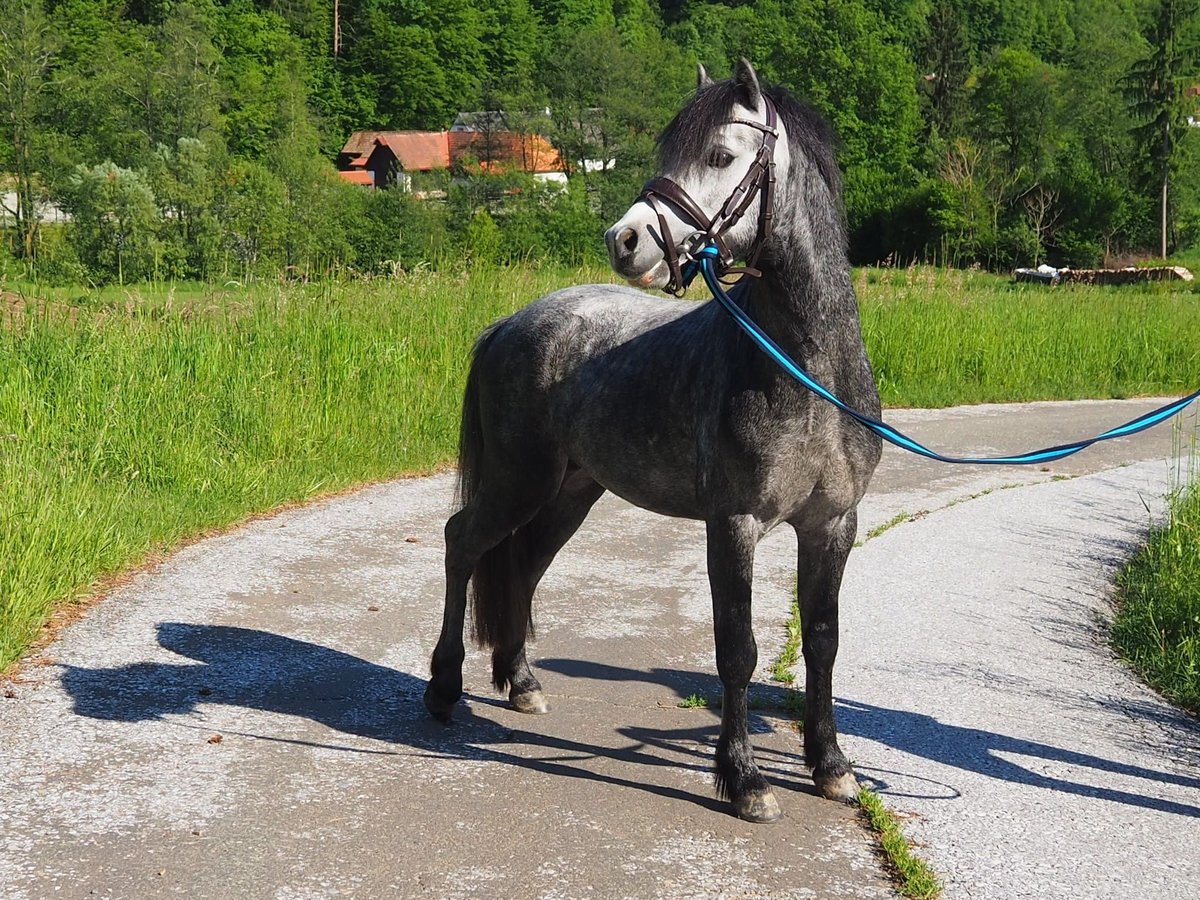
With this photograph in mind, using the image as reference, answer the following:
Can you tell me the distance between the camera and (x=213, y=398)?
29.9 ft

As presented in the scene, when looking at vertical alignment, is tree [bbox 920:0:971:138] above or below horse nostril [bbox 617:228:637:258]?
above

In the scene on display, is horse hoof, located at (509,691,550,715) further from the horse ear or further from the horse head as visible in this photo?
the horse ear

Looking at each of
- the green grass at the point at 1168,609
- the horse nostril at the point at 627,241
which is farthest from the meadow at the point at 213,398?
the green grass at the point at 1168,609

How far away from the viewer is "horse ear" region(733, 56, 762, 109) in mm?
3475

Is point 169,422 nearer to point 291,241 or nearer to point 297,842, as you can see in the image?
point 297,842

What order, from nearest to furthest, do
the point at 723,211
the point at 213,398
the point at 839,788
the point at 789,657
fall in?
the point at 723,211
the point at 839,788
the point at 789,657
the point at 213,398

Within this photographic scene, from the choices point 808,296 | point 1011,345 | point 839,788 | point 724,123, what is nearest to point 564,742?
point 839,788

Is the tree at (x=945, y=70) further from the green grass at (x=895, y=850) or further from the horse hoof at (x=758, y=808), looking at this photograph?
the horse hoof at (x=758, y=808)

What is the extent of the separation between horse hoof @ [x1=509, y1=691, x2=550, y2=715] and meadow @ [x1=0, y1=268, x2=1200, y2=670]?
2.16 metres

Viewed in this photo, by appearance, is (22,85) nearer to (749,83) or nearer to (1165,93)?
(749,83)

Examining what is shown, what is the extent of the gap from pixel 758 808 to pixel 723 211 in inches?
72.2

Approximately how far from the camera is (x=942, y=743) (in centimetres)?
453

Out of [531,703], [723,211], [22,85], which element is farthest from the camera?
[22,85]

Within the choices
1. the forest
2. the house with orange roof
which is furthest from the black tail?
the house with orange roof
